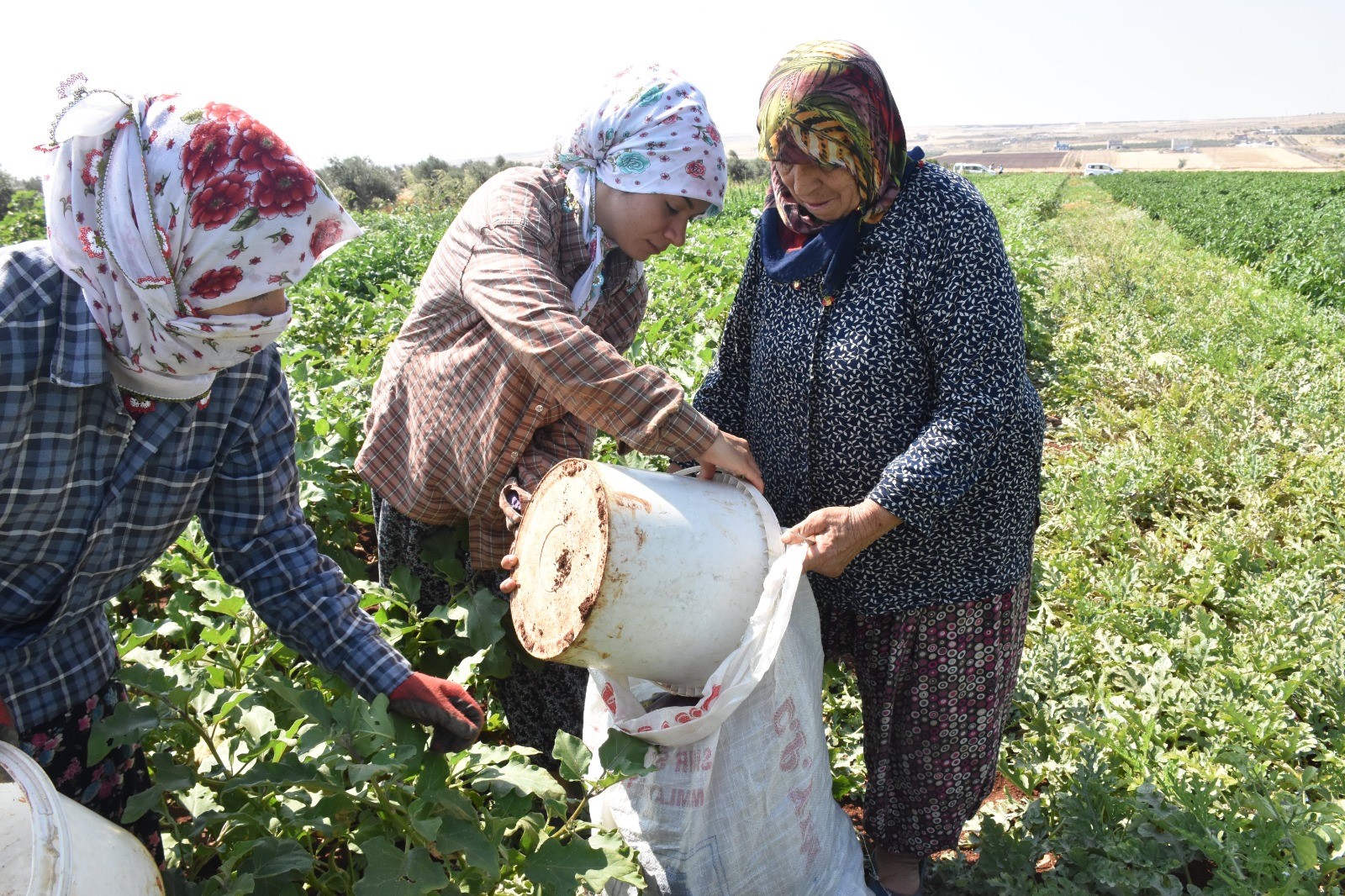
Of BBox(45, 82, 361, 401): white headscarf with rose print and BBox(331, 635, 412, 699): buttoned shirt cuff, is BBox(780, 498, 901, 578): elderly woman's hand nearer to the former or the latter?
BBox(331, 635, 412, 699): buttoned shirt cuff

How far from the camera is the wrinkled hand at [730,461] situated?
1.61 m

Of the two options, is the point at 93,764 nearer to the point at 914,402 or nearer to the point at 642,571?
the point at 642,571

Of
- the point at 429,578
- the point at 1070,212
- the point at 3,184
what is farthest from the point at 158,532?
the point at 3,184

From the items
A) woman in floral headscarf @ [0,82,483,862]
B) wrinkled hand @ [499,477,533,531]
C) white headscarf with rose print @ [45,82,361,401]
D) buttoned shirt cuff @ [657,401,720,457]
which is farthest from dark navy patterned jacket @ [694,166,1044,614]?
white headscarf with rose print @ [45,82,361,401]

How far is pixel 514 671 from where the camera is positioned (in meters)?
2.25

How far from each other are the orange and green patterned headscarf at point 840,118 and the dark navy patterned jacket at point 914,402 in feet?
0.19

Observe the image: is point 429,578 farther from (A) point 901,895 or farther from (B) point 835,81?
(B) point 835,81

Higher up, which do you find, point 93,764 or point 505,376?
point 505,376

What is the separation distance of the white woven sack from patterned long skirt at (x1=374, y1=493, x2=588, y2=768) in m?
0.51

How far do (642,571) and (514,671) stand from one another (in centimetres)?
94

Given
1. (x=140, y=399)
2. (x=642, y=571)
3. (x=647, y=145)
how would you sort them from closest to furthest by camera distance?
(x=140, y=399)
(x=642, y=571)
(x=647, y=145)

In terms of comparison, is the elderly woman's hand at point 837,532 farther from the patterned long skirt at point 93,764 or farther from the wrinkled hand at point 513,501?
the patterned long skirt at point 93,764

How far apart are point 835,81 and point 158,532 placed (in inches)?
49.3

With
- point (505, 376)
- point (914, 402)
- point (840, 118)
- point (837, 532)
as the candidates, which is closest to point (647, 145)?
point (840, 118)
